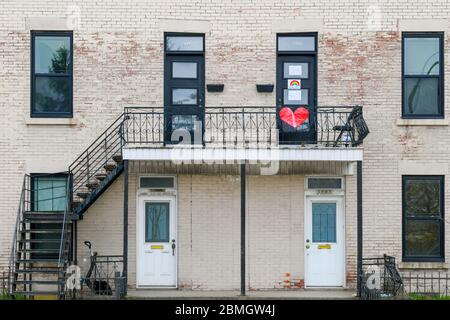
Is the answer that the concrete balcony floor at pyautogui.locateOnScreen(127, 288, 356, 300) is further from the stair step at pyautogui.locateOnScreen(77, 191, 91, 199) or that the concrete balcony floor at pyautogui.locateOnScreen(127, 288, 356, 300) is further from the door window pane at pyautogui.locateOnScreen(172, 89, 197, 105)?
the door window pane at pyautogui.locateOnScreen(172, 89, 197, 105)

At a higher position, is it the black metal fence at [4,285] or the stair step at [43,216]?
the stair step at [43,216]

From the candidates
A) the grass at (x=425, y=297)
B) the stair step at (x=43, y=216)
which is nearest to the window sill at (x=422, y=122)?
the grass at (x=425, y=297)

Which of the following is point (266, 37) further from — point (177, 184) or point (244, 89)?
point (177, 184)

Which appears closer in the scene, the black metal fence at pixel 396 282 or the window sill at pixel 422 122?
the black metal fence at pixel 396 282

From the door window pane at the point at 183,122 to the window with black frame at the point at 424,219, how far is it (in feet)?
15.7

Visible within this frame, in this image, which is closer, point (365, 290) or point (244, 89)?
point (365, 290)

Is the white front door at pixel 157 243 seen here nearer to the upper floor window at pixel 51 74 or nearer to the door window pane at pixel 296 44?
the upper floor window at pixel 51 74

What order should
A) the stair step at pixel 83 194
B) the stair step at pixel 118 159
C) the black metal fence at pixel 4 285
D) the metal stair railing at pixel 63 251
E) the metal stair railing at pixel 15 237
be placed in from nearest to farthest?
1. the metal stair railing at pixel 63 251
2. the black metal fence at pixel 4 285
3. the metal stair railing at pixel 15 237
4. the stair step at pixel 83 194
5. the stair step at pixel 118 159

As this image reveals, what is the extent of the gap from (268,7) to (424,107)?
13.3 ft

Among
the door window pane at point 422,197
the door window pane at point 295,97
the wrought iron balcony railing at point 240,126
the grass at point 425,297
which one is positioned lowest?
the grass at point 425,297

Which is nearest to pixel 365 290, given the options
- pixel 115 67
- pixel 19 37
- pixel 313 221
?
pixel 313 221

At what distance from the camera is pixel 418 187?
18.0 meters

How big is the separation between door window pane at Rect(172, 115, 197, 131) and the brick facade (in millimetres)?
598

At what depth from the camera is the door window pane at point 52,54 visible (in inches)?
709
